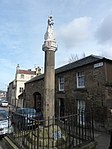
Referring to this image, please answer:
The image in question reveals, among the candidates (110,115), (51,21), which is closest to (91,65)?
(110,115)

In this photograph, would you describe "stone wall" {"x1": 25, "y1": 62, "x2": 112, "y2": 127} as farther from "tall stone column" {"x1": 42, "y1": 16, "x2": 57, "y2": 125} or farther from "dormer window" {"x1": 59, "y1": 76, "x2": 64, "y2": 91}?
"tall stone column" {"x1": 42, "y1": 16, "x2": 57, "y2": 125}

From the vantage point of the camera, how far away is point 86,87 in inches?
581

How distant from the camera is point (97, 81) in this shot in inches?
539

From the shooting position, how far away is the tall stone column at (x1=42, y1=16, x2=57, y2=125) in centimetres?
744

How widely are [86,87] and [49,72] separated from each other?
7608mm

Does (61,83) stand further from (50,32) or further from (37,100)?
(50,32)

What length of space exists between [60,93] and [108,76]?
631 cm

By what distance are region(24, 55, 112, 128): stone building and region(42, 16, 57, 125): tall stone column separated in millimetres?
6088

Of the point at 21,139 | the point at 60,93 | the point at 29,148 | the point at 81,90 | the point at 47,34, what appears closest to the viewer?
the point at 29,148

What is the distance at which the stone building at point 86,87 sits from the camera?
42.7 feet

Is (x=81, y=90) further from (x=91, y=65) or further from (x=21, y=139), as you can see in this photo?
(x=21, y=139)

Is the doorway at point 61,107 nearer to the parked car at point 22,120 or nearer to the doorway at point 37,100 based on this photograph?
the doorway at point 37,100

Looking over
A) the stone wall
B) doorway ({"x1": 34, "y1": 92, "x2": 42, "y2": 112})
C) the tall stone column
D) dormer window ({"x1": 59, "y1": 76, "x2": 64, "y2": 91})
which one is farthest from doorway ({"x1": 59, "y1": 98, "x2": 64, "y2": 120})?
the tall stone column

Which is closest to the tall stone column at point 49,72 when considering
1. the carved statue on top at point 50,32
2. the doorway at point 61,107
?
the carved statue on top at point 50,32
